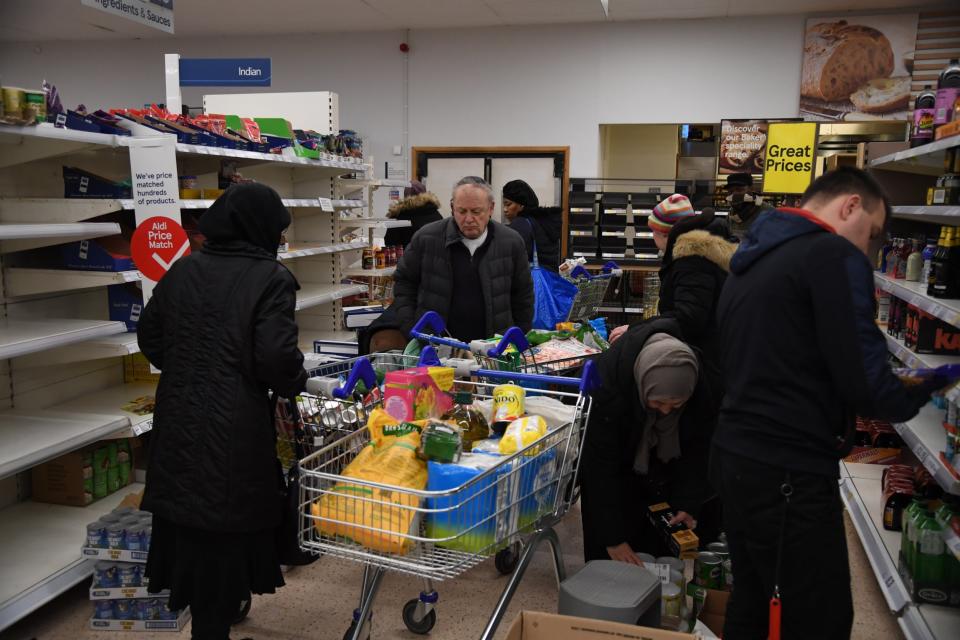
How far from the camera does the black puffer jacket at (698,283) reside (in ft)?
11.5

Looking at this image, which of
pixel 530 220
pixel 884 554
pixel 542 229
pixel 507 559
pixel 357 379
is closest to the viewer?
pixel 357 379

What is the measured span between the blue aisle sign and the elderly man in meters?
1.78

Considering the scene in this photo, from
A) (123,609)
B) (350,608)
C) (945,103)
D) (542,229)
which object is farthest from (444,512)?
(542,229)

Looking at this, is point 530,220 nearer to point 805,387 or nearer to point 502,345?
point 502,345

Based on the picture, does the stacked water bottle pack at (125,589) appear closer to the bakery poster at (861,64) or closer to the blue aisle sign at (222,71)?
the blue aisle sign at (222,71)

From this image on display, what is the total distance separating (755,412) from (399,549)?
985 millimetres

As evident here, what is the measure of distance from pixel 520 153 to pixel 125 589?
298 inches

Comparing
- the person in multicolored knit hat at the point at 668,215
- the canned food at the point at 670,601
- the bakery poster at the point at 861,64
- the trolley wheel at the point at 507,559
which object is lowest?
the trolley wheel at the point at 507,559

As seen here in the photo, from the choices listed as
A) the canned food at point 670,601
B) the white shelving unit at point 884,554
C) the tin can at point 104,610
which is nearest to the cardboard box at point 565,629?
the canned food at point 670,601

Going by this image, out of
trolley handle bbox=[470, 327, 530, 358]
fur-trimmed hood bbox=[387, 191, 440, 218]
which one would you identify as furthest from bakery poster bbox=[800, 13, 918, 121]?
trolley handle bbox=[470, 327, 530, 358]

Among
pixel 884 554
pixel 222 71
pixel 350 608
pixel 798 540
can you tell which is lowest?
pixel 350 608

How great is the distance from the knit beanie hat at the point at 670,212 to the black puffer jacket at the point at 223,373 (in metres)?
2.26

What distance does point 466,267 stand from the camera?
13.2ft

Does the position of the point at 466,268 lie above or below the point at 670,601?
above
